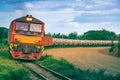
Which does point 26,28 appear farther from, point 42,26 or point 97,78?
point 97,78

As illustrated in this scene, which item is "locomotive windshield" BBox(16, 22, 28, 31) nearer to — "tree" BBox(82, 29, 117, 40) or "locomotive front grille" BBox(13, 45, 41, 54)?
"locomotive front grille" BBox(13, 45, 41, 54)

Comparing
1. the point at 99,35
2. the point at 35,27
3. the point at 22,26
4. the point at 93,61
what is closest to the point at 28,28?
the point at 22,26

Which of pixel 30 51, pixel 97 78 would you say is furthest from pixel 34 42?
pixel 97 78

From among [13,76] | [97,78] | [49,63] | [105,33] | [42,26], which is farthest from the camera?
[105,33]

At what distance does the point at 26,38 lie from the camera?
2612 centimetres

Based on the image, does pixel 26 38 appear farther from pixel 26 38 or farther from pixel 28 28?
pixel 28 28

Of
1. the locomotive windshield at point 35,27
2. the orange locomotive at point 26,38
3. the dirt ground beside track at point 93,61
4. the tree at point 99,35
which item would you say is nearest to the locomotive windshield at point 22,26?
the orange locomotive at point 26,38

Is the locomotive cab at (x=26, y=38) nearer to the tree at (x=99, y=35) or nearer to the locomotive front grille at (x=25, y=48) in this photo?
the locomotive front grille at (x=25, y=48)

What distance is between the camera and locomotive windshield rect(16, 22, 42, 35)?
2627cm

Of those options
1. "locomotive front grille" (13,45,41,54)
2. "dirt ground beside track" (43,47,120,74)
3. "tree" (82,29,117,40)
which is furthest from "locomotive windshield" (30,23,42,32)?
"tree" (82,29,117,40)

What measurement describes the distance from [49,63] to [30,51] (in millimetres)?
1951

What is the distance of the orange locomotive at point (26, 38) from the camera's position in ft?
85.0

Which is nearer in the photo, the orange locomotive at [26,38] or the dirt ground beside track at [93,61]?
the dirt ground beside track at [93,61]

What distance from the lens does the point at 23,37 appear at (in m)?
26.1
